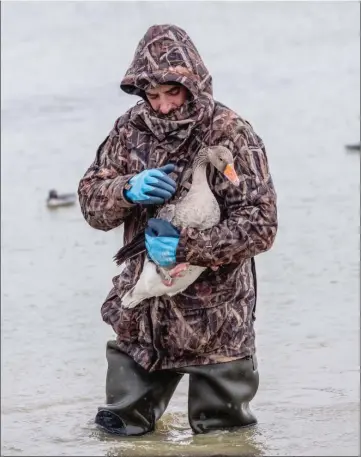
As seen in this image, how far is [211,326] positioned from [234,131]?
793 mm

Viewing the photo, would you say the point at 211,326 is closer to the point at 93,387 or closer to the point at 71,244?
the point at 93,387

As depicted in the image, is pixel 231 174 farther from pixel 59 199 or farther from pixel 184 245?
pixel 59 199

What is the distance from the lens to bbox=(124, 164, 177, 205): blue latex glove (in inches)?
200

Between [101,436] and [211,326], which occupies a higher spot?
[211,326]

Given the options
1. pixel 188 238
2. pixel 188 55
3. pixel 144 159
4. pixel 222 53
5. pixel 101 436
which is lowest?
pixel 101 436

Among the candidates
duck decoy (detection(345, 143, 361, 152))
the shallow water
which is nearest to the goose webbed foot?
the shallow water

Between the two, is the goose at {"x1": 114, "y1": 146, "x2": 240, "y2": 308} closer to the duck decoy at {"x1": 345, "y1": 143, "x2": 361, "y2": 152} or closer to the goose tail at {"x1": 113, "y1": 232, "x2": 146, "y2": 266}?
the goose tail at {"x1": 113, "y1": 232, "x2": 146, "y2": 266}

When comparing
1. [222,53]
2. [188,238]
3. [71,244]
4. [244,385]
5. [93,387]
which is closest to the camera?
[188,238]

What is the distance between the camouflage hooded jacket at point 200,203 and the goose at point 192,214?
0.06 meters

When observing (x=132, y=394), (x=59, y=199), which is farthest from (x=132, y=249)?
(x=59, y=199)

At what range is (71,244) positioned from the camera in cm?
1091

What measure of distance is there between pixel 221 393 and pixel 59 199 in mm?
7473

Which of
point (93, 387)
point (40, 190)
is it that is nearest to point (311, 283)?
point (93, 387)

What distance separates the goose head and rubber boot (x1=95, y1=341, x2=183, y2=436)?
0.94 meters
